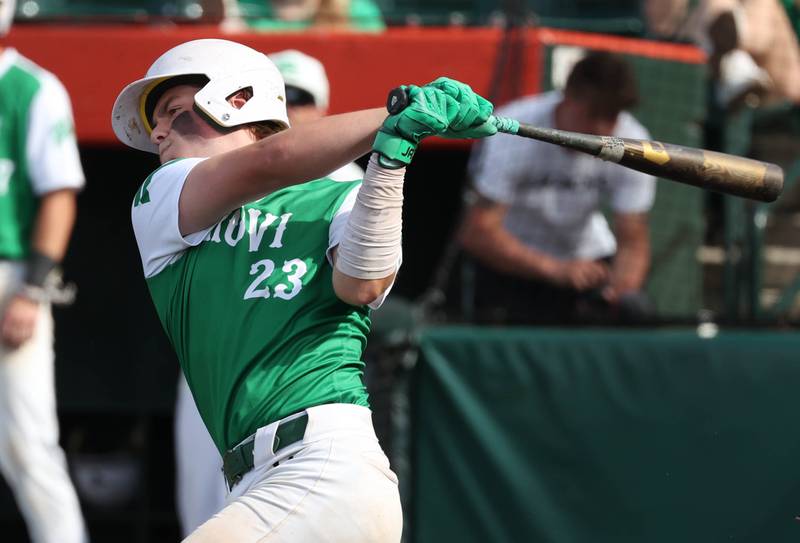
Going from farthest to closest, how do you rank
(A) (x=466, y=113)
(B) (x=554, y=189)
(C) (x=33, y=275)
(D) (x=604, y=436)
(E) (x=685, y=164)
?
(B) (x=554, y=189) < (C) (x=33, y=275) < (D) (x=604, y=436) < (E) (x=685, y=164) < (A) (x=466, y=113)

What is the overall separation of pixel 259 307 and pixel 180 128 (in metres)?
0.55

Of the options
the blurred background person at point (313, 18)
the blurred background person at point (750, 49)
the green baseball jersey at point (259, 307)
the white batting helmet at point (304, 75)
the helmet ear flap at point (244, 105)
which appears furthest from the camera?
the blurred background person at point (313, 18)

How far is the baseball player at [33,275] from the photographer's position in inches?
207

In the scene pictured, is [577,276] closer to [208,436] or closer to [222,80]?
[208,436]

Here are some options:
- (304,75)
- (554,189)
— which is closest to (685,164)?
(304,75)

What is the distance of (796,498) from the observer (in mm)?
5078

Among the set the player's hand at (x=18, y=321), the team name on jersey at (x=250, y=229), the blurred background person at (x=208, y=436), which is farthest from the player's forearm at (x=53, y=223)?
the team name on jersey at (x=250, y=229)

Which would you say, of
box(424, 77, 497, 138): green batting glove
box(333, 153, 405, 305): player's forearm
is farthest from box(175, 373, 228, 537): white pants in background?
box(424, 77, 497, 138): green batting glove

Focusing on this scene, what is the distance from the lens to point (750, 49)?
6.25m

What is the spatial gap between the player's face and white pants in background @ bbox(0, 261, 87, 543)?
7.73 feet

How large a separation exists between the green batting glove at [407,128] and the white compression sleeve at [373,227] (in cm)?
3

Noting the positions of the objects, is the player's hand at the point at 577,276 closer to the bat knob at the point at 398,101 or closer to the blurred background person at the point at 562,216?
the blurred background person at the point at 562,216

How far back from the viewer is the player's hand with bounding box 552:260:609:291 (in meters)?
5.67

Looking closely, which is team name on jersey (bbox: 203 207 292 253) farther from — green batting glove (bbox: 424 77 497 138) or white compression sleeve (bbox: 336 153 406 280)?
green batting glove (bbox: 424 77 497 138)
